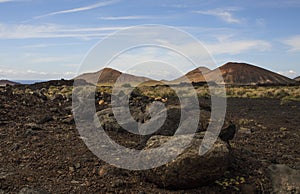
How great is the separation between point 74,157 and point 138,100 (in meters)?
7.64

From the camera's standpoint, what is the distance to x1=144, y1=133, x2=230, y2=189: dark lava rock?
5504mm

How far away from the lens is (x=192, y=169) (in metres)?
5.51

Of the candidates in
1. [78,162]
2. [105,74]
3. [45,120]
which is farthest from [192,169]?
[45,120]

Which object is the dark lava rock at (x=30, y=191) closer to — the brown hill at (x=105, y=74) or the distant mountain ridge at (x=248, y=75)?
the brown hill at (x=105, y=74)

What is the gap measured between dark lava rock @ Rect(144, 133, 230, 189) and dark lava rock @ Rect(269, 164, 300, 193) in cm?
98

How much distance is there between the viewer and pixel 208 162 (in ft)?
18.2

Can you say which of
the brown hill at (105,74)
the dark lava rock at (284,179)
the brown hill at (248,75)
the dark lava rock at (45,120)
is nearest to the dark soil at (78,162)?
the dark lava rock at (45,120)

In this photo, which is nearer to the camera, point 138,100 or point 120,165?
point 120,165

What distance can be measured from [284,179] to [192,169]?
5.41ft

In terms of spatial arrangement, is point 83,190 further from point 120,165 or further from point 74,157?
point 74,157

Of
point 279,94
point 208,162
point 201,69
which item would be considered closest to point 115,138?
point 201,69

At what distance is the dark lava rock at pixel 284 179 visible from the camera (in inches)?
228

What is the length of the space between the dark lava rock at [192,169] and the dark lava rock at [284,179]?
38.4 inches

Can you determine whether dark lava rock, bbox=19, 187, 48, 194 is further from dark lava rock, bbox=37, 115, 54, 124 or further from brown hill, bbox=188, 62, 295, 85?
brown hill, bbox=188, 62, 295, 85
